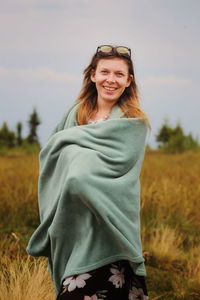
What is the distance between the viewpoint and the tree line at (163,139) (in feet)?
50.3

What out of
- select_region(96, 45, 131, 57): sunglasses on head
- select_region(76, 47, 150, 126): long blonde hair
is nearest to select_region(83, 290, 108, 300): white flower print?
select_region(76, 47, 150, 126): long blonde hair

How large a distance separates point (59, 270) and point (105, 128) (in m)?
0.86

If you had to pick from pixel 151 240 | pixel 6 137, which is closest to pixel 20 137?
pixel 6 137

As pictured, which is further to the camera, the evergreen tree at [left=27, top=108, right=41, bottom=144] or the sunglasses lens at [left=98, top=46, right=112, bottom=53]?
the evergreen tree at [left=27, top=108, right=41, bottom=144]

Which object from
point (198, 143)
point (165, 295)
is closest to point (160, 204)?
point (165, 295)

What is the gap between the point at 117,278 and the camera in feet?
9.98

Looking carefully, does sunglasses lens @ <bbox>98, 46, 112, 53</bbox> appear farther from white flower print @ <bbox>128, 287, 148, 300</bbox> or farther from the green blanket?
white flower print @ <bbox>128, 287, 148, 300</bbox>

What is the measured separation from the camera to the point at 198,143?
15203mm

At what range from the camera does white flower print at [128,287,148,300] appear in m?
3.20

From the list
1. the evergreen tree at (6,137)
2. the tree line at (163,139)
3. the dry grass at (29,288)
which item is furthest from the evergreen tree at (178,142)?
the dry grass at (29,288)

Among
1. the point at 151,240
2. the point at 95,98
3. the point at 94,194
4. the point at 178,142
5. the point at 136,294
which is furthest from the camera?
the point at 178,142

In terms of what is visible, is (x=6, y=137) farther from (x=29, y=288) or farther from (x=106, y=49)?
(x=106, y=49)

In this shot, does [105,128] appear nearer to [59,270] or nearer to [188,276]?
[59,270]

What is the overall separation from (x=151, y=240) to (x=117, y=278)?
286cm
